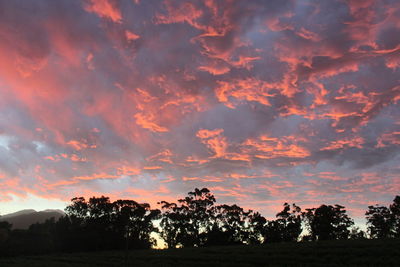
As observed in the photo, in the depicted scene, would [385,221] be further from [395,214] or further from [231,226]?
[231,226]

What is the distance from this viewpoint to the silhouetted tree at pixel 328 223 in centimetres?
9962

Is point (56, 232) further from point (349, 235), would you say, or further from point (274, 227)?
point (349, 235)

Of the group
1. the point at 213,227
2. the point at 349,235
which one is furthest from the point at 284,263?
the point at 349,235

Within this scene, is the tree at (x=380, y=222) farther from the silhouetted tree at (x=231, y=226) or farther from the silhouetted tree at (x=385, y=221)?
the silhouetted tree at (x=231, y=226)

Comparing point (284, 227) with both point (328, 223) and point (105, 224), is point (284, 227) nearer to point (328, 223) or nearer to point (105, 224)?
point (328, 223)

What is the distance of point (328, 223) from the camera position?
101438 millimetres

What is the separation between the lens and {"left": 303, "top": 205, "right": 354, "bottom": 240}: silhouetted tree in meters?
99.6

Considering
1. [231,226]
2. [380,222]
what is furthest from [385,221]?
[231,226]

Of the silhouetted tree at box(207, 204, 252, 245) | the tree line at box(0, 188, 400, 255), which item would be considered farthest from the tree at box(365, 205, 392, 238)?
the silhouetted tree at box(207, 204, 252, 245)

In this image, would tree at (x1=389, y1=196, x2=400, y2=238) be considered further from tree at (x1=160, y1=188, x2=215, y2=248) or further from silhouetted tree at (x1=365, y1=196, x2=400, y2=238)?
tree at (x1=160, y1=188, x2=215, y2=248)

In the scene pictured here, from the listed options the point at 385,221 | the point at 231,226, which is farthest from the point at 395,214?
the point at 231,226

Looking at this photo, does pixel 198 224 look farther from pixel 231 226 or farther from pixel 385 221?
pixel 385 221

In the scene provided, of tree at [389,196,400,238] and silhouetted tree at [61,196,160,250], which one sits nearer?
silhouetted tree at [61,196,160,250]

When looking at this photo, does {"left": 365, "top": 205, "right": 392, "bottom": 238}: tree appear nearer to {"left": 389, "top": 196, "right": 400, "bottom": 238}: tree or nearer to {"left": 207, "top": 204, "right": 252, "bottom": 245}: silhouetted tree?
{"left": 389, "top": 196, "right": 400, "bottom": 238}: tree
